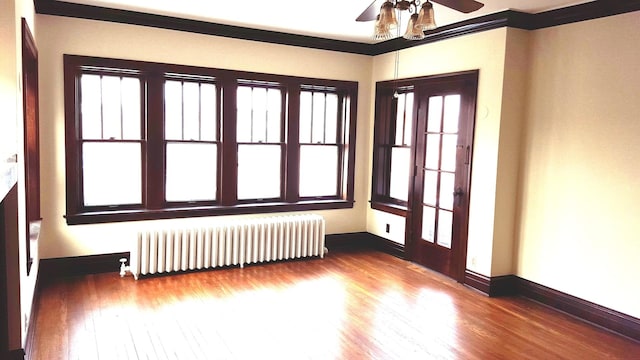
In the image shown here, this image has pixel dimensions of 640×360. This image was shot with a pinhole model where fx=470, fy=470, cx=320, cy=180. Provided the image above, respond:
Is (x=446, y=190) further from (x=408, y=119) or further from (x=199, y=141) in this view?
(x=199, y=141)

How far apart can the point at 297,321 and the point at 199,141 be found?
248 cm

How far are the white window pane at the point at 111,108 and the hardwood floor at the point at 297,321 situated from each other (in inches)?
59.4

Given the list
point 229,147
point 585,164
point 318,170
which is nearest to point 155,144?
point 229,147

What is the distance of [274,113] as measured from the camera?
229 inches

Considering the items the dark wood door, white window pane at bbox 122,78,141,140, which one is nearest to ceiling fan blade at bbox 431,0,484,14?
the dark wood door

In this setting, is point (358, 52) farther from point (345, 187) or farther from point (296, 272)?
point (296, 272)

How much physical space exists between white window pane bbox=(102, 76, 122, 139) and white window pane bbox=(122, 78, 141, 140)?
2.0 inches

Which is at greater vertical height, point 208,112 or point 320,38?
point 320,38

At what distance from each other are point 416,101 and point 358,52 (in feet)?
3.82

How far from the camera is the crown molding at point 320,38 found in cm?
402

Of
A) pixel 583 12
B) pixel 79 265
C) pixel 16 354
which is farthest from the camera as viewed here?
pixel 79 265

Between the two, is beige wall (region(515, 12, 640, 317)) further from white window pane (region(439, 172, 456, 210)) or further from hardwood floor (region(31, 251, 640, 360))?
white window pane (region(439, 172, 456, 210))

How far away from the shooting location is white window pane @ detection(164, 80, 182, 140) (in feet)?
17.0

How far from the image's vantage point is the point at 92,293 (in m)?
4.39
